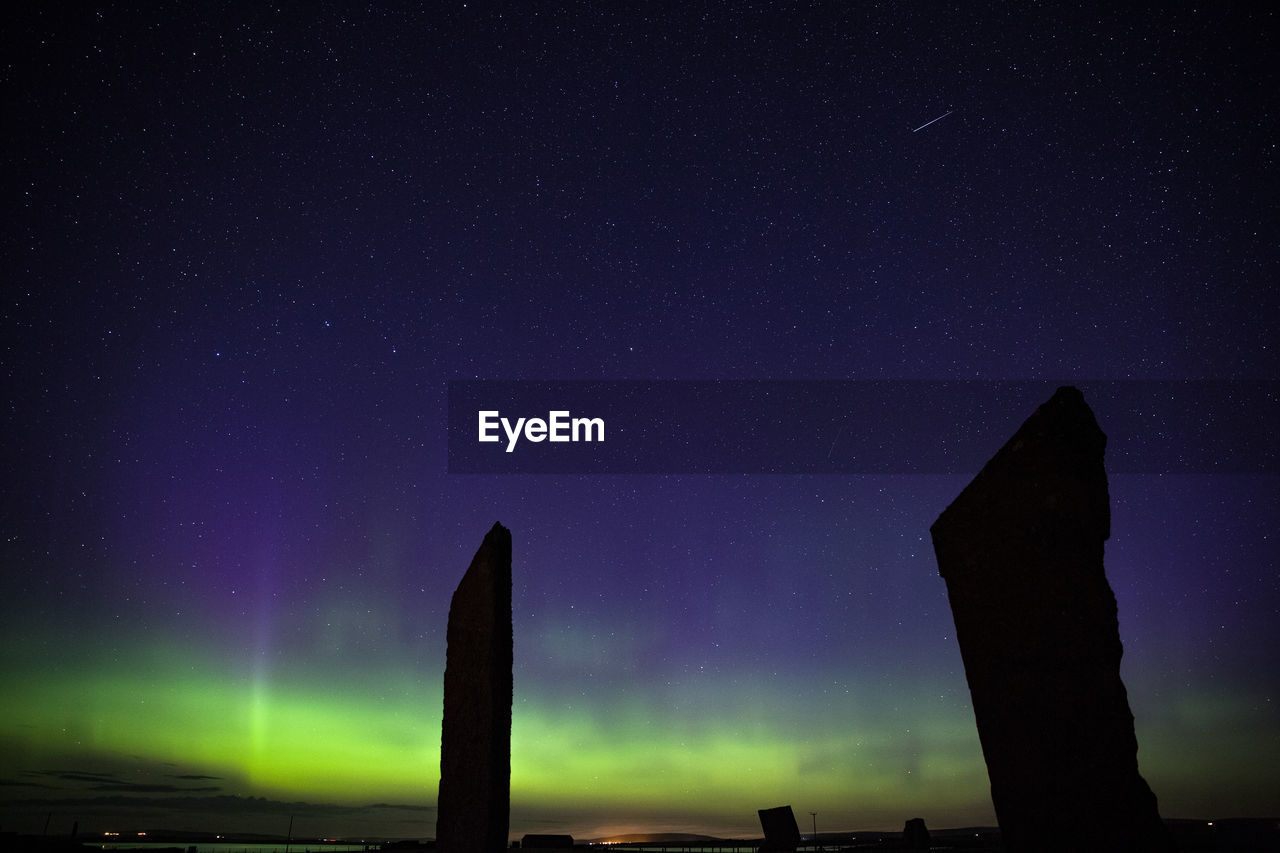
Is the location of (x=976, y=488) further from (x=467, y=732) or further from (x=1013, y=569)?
(x=467, y=732)

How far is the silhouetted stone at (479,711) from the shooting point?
7.38 metres

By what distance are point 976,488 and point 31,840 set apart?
14.6m

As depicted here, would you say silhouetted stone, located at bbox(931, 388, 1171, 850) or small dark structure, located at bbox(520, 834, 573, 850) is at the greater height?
silhouetted stone, located at bbox(931, 388, 1171, 850)

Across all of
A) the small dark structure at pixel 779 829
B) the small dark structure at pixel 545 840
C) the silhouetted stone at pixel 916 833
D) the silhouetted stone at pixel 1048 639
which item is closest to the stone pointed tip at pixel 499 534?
the silhouetted stone at pixel 1048 639

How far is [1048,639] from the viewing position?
13.5ft

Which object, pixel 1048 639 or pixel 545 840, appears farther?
pixel 545 840

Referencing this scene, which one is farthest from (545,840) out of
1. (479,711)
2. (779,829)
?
(479,711)

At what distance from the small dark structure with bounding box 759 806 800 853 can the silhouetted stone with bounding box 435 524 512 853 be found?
12.9 meters

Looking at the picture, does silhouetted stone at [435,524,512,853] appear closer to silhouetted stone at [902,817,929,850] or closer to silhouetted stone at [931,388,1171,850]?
silhouetted stone at [931,388,1171,850]

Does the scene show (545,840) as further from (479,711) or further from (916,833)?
(479,711)

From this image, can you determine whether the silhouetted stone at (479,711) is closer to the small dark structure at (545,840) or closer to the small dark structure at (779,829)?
the small dark structure at (779,829)

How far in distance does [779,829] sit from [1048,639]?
16628 mm

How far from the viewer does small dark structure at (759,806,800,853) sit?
18.2 meters

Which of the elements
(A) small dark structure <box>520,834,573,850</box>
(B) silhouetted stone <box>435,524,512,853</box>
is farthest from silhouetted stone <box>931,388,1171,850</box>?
(A) small dark structure <box>520,834,573,850</box>
